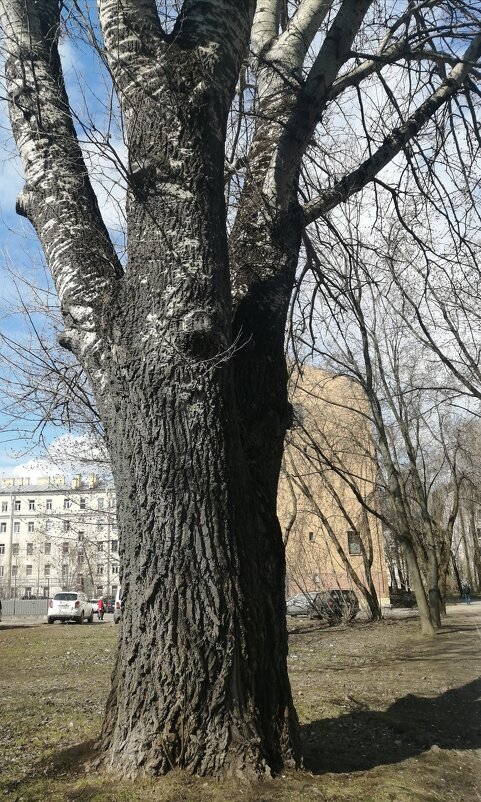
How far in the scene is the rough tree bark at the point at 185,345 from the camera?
3229 mm

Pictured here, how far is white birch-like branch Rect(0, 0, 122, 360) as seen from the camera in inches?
154

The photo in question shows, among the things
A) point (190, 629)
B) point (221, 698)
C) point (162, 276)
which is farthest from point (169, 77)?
point (221, 698)

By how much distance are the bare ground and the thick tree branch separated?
367 cm

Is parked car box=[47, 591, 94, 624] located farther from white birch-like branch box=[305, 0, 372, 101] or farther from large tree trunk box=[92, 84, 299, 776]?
white birch-like branch box=[305, 0, 372, 101]

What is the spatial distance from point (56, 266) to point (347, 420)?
655 inches

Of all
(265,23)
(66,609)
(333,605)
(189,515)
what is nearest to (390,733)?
(189,515)

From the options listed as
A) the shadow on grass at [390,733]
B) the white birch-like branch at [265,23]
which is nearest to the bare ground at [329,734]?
the shadow on grass at [390,733]

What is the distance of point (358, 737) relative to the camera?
470cm

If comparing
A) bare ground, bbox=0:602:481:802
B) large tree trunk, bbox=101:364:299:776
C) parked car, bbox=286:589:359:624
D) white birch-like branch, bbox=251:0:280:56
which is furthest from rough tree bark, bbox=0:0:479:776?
parked car, bbox=286:589:359:624

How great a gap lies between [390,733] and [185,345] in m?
3.44

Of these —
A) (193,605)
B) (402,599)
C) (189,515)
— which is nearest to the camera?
(193,605)

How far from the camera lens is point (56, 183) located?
13.4 feet

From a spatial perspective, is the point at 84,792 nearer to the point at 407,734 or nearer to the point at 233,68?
the point at 407,734

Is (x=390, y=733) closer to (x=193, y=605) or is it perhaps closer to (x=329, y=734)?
(x=329, y=734)
